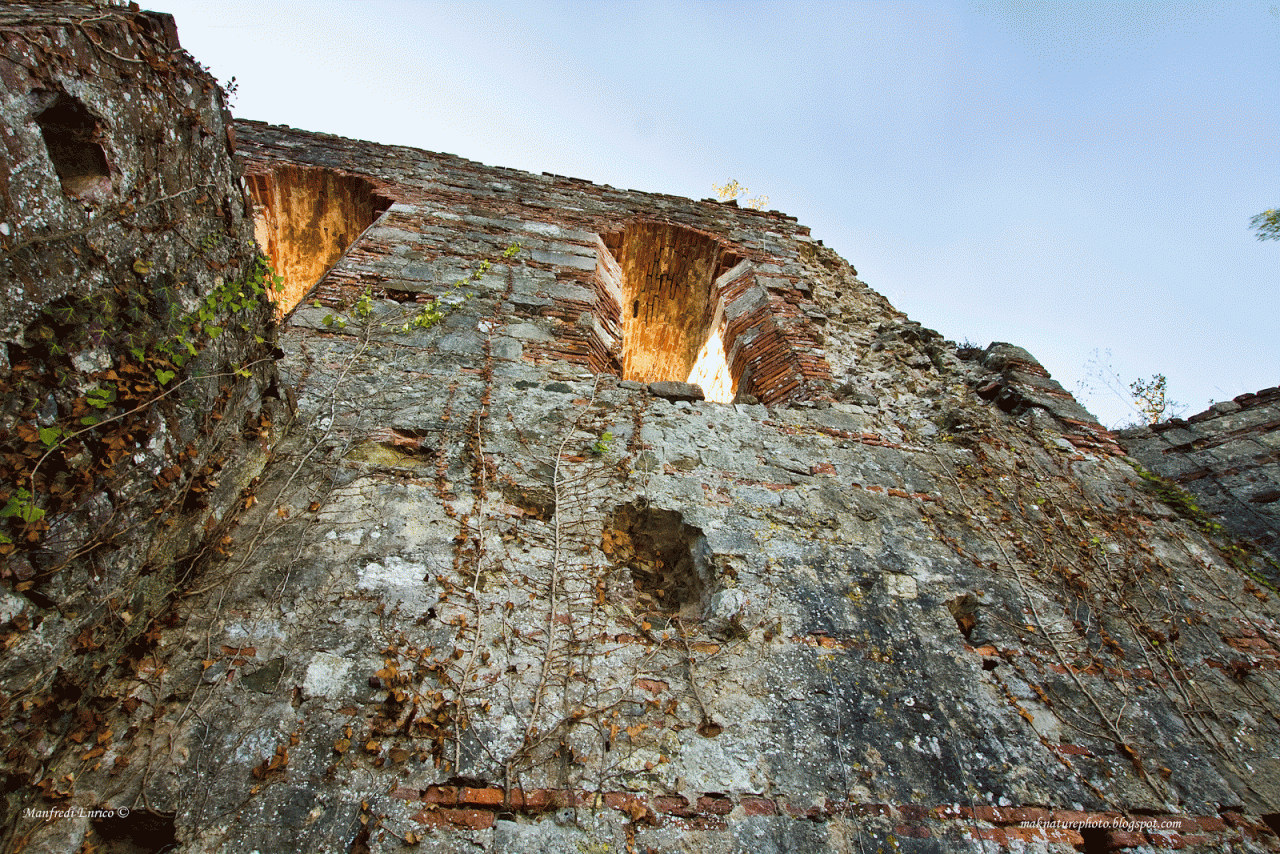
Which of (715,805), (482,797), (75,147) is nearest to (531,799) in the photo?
(482,797)

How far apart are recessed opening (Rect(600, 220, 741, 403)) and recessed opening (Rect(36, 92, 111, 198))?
136 inches

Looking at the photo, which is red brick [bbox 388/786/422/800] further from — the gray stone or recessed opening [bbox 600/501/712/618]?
the gray stone

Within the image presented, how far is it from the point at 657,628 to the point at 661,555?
482 millimetres

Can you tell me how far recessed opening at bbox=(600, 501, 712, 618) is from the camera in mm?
2705

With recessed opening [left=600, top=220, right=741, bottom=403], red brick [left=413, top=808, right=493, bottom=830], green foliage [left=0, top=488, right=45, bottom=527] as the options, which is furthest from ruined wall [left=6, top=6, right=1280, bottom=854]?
recessed opening [left=600, top=220, right=741, bottom=403]

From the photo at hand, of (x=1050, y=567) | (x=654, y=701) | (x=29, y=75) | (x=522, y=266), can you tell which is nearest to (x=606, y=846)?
(x=654, y=701)

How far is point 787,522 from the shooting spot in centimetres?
291

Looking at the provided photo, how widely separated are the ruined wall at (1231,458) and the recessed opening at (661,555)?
11.1 ft

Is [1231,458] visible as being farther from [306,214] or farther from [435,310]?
[306,214]

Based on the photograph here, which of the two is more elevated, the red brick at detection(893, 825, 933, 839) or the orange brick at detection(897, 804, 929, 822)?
the orange brick at detection(897, 804, 929, 822)

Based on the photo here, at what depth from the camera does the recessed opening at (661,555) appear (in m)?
2.71

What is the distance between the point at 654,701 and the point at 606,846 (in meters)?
0.49

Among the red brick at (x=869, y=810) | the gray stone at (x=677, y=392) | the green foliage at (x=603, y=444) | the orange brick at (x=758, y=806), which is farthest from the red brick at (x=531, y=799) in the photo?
the gray stone at (x=677, y=392)

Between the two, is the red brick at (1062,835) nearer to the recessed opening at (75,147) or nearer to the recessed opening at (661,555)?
the recessed opening at (661,555)
